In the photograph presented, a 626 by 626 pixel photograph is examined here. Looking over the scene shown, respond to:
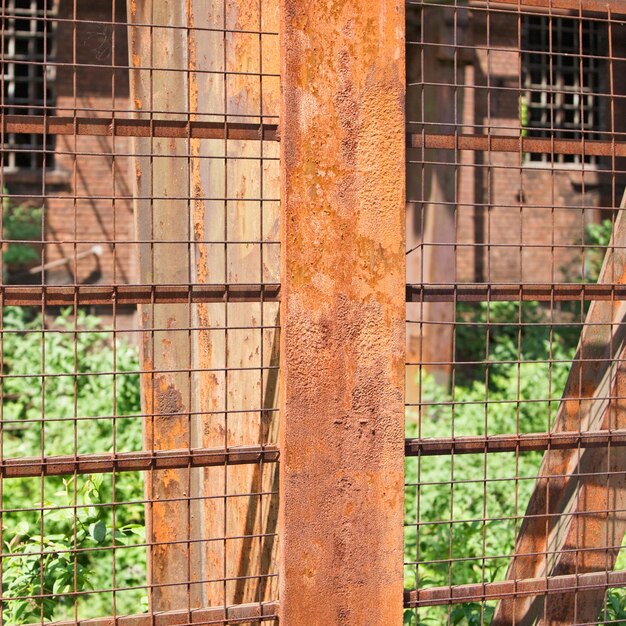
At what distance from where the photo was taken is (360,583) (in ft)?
7.80

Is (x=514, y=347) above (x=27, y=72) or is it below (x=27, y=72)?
below

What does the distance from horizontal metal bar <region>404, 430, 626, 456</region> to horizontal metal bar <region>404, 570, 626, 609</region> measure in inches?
15.4

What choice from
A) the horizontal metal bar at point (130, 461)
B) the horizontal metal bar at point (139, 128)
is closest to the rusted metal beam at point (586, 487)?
the horizontal metal bar at point (130, 461)

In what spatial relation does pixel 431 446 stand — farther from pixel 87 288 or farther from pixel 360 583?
pixel 87 288

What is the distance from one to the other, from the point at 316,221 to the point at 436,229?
6613mm

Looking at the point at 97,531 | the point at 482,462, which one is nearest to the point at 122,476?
the point at 97,531

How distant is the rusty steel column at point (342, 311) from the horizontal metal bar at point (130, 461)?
4.6 inches

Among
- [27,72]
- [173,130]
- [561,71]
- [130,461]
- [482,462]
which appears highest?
[561,71]

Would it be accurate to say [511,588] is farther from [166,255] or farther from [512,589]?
[166,255]

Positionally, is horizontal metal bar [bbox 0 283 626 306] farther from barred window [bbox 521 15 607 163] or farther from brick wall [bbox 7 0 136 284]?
barred window [bbox 521 15 607 163]

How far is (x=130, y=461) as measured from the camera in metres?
2.31

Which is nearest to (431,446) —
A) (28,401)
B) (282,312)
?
(282,312)

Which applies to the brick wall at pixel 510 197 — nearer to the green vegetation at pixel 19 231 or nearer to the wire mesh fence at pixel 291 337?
the green vegetation at pixel 19 231

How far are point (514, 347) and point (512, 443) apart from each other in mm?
7783
